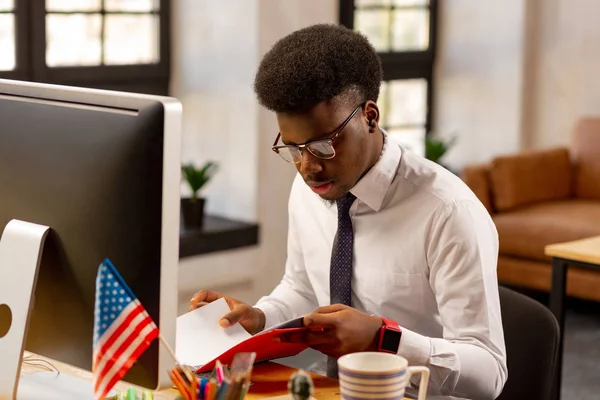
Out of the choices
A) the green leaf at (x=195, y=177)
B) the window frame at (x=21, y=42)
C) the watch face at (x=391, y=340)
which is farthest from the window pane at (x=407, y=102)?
the watch face at (x=391, y=340)

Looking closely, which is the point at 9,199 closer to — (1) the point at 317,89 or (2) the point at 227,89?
(1) the point at 317,89

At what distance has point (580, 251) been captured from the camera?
303cm

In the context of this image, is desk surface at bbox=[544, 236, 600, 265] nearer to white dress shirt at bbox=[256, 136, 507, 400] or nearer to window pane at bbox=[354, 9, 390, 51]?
white dress shirt at bbox=[256, 136, 507, 400]

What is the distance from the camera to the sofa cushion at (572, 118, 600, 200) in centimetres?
501

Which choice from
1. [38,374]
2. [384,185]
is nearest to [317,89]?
[384,185]

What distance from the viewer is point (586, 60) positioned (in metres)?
5.41

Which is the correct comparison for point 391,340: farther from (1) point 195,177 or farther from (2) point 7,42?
(2) point 7,42

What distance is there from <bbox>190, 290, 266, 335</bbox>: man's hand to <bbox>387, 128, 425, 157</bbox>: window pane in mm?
3558

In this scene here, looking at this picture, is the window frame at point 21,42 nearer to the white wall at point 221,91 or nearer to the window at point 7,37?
the window at point 7,37

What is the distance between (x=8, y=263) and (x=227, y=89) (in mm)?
2843

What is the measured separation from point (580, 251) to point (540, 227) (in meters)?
1.52

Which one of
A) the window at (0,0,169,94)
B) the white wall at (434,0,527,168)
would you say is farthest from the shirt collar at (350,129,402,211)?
the white wall at (434,0,527,168)

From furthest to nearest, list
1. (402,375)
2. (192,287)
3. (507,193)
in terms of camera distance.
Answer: (507,193) < (192,287) < (402,375)

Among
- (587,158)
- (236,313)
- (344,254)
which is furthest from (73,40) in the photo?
(587,158)
